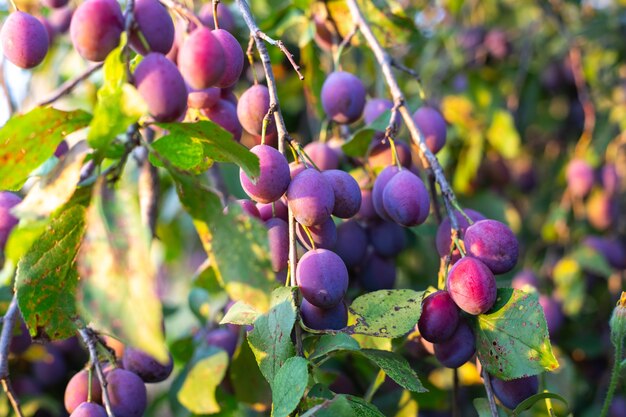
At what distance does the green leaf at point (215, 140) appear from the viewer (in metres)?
0.49

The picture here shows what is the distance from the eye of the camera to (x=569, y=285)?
1.38m

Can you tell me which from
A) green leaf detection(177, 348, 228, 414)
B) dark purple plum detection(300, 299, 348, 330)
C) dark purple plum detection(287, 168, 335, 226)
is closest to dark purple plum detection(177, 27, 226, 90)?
dark purple plum detection(287, 168, 335, 226)

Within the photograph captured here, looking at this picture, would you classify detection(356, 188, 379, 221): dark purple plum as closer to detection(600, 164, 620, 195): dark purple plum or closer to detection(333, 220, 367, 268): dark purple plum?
detection(333, 220, 367, 268): dark purple plum

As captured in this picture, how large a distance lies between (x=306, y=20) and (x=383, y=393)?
1.86ft

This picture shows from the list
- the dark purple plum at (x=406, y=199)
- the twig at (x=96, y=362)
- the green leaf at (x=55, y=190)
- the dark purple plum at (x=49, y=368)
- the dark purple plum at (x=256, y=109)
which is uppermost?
the green leaf at (x=55, y=190)

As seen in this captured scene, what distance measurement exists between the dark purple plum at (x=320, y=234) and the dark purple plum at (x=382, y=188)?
0.37ft

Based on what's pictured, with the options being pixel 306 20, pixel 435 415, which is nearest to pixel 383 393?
pixel 435 415

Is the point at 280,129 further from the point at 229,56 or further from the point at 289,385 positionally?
the point at 289,385

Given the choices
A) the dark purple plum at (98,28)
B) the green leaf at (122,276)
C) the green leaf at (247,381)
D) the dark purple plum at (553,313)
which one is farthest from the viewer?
the dark purple plum at (553,313)

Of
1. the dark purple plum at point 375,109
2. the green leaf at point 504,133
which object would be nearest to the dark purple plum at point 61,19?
the dark purple plum at point 375,109

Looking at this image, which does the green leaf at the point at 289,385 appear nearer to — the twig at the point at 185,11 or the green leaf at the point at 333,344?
the green leaf at the point at 333,344

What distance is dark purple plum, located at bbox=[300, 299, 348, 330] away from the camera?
59 cm

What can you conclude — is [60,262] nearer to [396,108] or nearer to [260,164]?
[260,164]

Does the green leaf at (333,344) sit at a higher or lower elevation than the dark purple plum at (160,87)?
lower
